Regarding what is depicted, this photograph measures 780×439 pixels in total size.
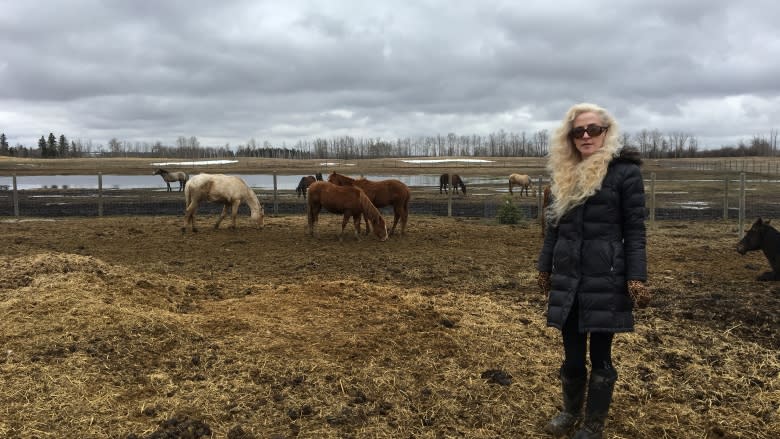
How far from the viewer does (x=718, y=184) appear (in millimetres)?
32844

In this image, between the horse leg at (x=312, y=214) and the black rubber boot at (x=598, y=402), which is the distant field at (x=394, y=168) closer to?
the horse leg at (x=312, y=214)

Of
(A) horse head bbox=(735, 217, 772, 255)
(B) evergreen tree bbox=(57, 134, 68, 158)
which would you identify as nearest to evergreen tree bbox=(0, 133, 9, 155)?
(B) evergreen tree bbox=(57, 134, 68, 158)

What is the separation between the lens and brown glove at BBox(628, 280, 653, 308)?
9.30ft

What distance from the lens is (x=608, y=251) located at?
9.72 feet

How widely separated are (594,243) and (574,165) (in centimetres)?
54

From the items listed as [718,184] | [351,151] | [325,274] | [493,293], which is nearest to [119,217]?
[325,274]

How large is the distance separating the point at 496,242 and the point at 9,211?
16.7 m

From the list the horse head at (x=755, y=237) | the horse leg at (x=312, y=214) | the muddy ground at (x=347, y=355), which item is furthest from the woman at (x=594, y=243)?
the horse leg at (x=312, y=214)

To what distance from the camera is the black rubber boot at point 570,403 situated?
3.33m

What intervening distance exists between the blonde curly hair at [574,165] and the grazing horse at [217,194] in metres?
10.7

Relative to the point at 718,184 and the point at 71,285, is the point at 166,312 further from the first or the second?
the point at 718,184

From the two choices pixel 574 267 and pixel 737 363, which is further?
pixel 737 363

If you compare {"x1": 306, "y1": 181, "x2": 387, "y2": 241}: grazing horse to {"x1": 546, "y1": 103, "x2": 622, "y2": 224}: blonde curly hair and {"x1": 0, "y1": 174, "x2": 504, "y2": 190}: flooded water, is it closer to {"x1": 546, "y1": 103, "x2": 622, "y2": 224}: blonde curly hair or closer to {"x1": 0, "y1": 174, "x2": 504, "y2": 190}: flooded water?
{"x1": 546, "y1": 103, "x2": 622, "y2": 224}: blonde curly hair

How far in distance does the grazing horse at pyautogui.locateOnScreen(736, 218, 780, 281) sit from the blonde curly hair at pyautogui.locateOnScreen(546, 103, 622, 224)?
20.2ft
